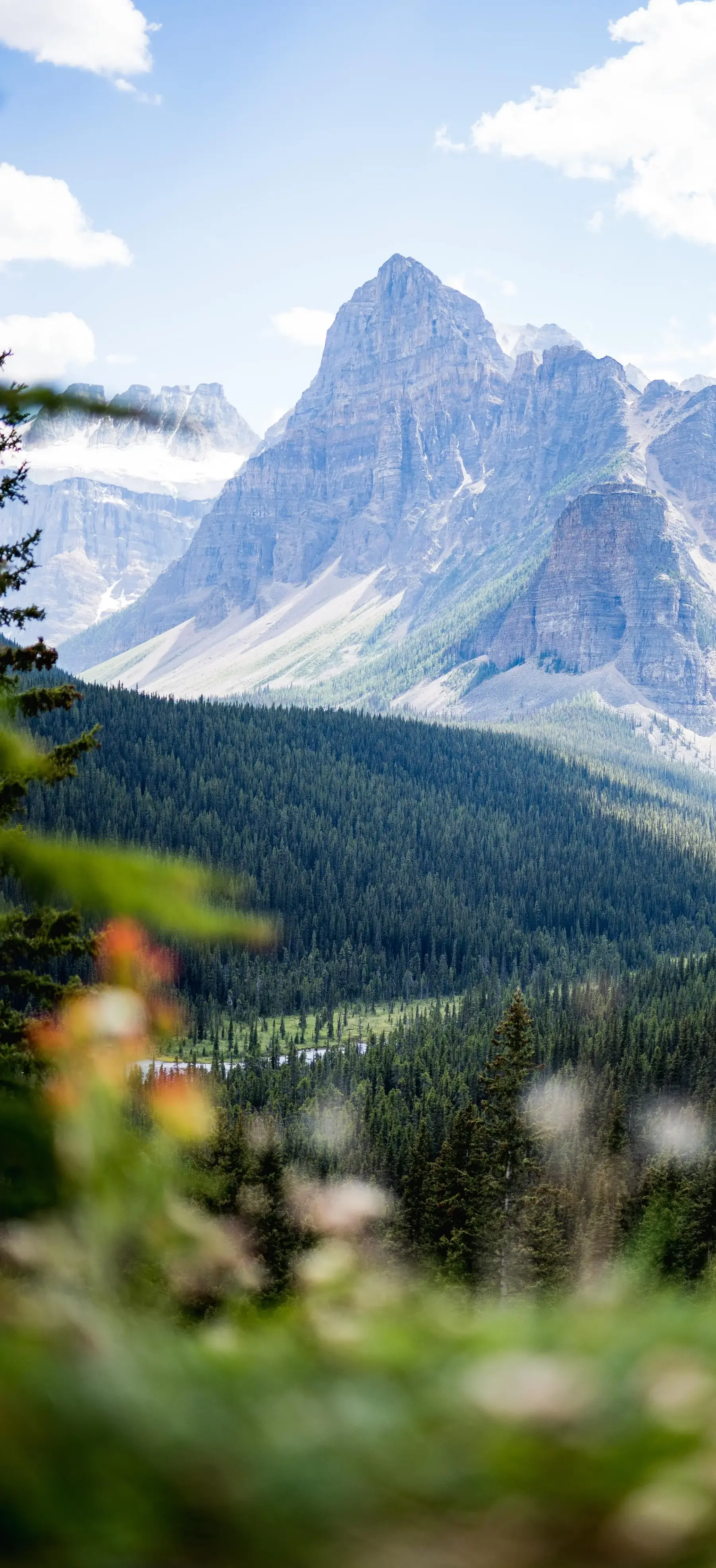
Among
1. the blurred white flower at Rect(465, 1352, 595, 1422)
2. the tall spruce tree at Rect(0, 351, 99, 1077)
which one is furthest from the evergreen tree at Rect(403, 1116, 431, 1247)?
the blurred white flower at Rect(465, 1352, 595, 1422)

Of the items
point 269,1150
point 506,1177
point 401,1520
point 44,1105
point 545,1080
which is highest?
point 401,1520

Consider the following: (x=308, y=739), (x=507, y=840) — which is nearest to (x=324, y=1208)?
(x=507, y=840)

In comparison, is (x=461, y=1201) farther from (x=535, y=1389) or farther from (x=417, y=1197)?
(x=535, y=1389)

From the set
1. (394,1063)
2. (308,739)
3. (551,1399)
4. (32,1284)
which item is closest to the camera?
(551,1399)

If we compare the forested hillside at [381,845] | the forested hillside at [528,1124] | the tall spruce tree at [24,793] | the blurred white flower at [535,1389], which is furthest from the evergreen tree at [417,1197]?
the forested hillside at [381,845]

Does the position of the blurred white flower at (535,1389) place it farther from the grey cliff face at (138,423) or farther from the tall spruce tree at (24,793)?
the tall spruce tree at (24,793)

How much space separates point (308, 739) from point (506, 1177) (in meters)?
153

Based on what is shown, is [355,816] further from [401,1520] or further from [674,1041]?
[401,1520]

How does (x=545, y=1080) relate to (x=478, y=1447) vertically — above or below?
below

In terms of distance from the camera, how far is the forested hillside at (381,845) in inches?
5148

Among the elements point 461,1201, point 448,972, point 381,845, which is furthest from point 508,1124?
point 381,845

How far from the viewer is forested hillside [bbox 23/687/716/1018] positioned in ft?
429

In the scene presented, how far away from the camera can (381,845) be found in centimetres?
15400

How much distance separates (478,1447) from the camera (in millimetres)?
1368
